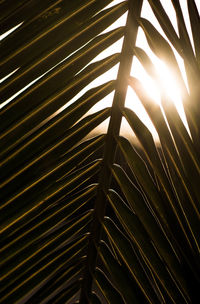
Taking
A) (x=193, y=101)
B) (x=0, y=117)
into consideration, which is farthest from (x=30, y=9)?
(x=193, y=101)

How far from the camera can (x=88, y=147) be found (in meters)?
0.58

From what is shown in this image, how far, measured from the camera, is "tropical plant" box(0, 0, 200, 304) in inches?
20.5

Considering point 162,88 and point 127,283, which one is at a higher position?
point 162,88

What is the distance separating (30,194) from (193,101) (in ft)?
0.91

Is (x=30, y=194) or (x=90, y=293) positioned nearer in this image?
(x=30, y=194)

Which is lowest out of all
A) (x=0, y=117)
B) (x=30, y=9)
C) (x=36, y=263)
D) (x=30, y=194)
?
(x=36, y=263)

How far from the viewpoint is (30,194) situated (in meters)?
0.55

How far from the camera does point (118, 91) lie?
Result: 0.57 m

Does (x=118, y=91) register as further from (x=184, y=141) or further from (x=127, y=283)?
(x=127, y=283)

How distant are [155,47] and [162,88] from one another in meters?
0.07

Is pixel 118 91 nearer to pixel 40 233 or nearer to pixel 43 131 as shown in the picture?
pixel 43 131

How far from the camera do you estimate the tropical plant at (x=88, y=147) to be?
1.71 ft

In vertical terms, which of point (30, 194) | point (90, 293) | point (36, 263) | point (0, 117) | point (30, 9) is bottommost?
point (90, 293)

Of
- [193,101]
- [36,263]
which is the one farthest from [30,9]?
[36,263]
